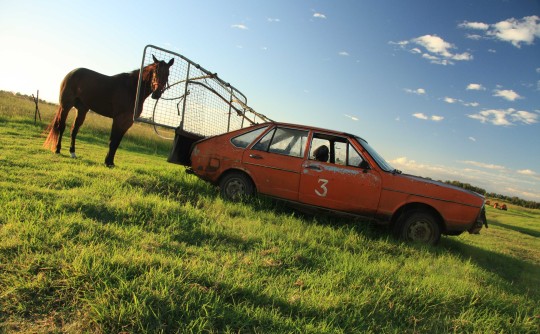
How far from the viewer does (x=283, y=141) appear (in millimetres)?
6516

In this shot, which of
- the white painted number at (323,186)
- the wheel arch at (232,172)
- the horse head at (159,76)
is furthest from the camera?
the horse head at (159,76)

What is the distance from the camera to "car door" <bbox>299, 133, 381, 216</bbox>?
5.77 m

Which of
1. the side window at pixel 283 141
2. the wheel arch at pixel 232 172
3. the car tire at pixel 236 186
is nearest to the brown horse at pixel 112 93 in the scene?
the wheel arch at pixel 232 172

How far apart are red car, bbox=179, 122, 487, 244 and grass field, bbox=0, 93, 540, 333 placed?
0.46 m

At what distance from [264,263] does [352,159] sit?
2949 millimetres

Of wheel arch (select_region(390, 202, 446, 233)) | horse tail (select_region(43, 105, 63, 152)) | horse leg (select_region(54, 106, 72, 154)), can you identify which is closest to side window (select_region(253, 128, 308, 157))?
wheel arch (select_region(390, 202, 446, 233))

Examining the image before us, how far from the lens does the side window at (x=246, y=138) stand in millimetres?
6627

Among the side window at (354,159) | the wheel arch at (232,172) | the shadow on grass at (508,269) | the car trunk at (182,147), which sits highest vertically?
the side window at (354,159)

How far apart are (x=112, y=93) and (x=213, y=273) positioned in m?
6.72

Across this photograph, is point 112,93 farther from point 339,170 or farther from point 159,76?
point 339,170

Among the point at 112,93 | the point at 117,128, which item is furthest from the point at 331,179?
the point at 112,93

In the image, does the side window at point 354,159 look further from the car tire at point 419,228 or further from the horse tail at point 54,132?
the horse tail at point 54,132

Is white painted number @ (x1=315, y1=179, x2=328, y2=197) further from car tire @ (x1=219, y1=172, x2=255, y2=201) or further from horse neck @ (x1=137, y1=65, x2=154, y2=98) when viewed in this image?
horse neck @ (x1=137, y1=65, x2=154, y2=98)

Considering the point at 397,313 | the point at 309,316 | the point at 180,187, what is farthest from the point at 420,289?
the point at 180,187
